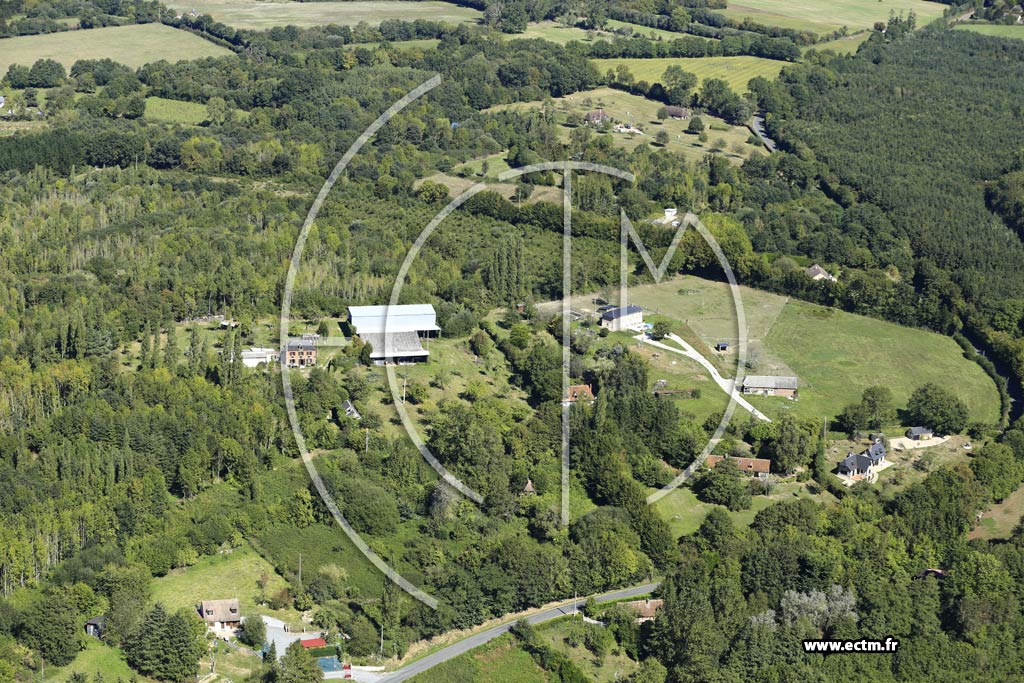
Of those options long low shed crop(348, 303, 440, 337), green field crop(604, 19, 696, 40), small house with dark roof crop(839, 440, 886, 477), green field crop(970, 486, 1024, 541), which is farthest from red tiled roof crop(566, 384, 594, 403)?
green field crop(604, 19, 696, 40)

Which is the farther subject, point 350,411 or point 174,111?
point 174,111

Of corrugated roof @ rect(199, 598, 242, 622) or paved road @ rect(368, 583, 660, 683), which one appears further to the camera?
corrugated roof @ rect(199, 598, 242, 622)

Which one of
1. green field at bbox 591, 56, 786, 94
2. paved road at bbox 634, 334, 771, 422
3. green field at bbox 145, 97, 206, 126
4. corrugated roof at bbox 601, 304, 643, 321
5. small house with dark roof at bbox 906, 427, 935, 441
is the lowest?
small house with dark roof at bbox 906, 427, 935, 441

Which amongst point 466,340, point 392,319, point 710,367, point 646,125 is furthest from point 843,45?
point 392,319

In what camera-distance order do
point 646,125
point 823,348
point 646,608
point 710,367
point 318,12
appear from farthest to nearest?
1. point 318,12
2. point 646,125
3. point 823,348
4. point 710,367
5. point 646,608

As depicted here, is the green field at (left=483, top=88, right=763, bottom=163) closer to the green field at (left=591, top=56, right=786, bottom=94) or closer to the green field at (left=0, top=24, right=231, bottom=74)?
the green field at (left=591, top=56, right=786, bottom=94)

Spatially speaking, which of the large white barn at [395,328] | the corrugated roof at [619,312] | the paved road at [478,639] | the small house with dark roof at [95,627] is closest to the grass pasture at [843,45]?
the corrugated roof at [619,312]

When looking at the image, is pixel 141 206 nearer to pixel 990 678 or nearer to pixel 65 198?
pixel 65 198

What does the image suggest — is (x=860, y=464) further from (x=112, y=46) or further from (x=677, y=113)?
(x=112, y=46)
